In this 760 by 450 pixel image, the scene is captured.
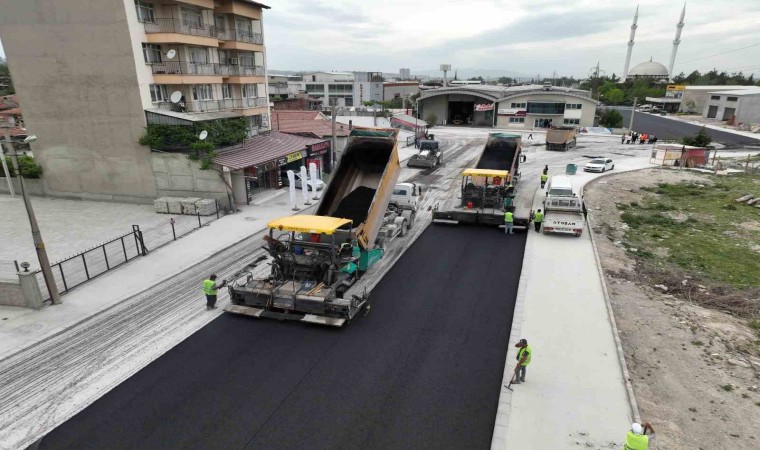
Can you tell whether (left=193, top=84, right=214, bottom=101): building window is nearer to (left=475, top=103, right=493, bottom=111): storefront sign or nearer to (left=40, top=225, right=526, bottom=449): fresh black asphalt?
(left=40, top=225, right=526, bottom=449): fresh black asphalt

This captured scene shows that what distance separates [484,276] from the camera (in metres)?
15.8

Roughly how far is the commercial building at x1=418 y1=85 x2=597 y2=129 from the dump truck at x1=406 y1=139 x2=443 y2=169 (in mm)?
35721

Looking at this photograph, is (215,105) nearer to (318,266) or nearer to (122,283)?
(122,283)

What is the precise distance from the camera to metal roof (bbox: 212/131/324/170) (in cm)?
2491

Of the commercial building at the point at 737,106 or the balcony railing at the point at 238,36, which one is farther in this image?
the commercial building at the point at 737,106

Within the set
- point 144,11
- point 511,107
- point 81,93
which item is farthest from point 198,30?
point 511,107

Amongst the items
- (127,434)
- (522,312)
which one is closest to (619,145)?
(522,312)

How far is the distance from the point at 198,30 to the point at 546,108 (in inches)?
2208

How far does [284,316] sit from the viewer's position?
40.8 feet

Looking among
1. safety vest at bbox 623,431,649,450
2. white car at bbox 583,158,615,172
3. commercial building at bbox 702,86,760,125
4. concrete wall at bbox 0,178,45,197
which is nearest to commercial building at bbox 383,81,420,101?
commercial building at bbox 702,86,760,125

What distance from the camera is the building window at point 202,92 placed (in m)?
27.5

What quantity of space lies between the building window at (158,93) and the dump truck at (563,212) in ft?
74.5

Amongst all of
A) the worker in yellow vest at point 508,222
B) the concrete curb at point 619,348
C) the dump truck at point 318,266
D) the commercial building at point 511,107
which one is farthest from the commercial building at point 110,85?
the commercial building at point 511,107

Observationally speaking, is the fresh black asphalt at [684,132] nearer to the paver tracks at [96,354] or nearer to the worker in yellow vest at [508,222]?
the worker in yellow vest at [508,222]
